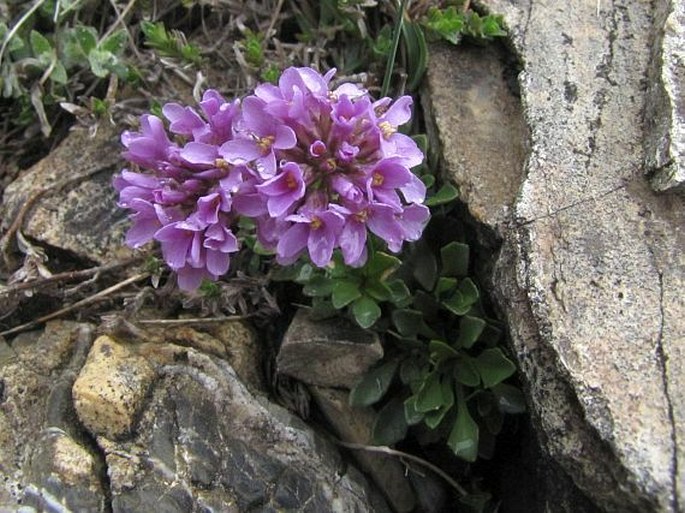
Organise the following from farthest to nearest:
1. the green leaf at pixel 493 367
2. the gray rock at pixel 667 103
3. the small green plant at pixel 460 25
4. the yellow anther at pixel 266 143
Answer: the small green plant at pixel 460 25 → the green leaf at pixel 493 367 → the gray rock at pixel 667 103 → the yellow anther at pixel 266 143

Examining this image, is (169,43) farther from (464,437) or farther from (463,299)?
(464,437)

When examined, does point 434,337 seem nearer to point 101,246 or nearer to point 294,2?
point 101,246

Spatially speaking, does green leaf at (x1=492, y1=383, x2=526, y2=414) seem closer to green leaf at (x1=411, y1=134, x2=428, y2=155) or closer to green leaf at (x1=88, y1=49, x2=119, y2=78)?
green leaf at (x1=411, y1=134, x2=428, y2=155)

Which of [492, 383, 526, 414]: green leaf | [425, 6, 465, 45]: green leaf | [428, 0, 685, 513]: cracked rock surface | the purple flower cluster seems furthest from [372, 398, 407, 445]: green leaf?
[425, 6, 465, 45]: green leaf

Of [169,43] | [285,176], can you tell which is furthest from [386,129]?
[169,43]

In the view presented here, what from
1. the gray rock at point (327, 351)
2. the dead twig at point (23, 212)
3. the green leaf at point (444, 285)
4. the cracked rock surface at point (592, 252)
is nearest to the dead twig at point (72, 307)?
the dead twig at point (23, 212)

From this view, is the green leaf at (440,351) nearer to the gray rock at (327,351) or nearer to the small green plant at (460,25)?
the gray rock at (327,351)
